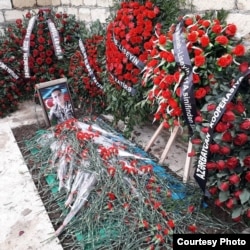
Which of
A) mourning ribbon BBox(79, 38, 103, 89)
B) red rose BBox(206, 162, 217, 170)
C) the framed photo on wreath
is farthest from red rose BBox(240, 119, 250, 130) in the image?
the framed photo on wreath

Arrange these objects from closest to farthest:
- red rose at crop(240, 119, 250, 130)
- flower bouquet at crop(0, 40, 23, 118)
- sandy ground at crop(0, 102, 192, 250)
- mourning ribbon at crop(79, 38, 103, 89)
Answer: red rose at crop(240, 119, 250, 130) → sandy ground at crop(0, 102, 192, 250) → mourning ribbon at crop(79, 38, 103, 89) → flower bouquet at crop(0, 40, 23, 118)

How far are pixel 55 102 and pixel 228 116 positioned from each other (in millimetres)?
2063

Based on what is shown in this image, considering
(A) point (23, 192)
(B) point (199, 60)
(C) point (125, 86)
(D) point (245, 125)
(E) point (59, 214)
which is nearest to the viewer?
(D) point (245, 125)

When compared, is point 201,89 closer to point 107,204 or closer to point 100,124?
point 107,204

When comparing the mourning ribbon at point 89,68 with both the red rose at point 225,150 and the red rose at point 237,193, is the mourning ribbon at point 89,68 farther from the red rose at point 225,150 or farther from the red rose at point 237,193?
the red rose at point 237,193

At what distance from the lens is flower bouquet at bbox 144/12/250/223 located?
5.14ft

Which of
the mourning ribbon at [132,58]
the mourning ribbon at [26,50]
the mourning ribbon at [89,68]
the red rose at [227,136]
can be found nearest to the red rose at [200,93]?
the red rose at [227,136]

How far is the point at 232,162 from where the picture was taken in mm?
1521

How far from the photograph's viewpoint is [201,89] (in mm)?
1849

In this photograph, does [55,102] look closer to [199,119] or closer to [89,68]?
[89,68]

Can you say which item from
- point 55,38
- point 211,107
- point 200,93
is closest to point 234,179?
point 211,107

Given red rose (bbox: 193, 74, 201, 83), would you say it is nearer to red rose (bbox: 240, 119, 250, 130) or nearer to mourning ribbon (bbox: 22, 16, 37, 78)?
red rose (bbox: 240, 119, 250, 130)

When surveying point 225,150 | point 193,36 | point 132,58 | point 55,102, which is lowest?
point 55,102

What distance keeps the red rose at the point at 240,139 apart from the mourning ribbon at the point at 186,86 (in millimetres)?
350
